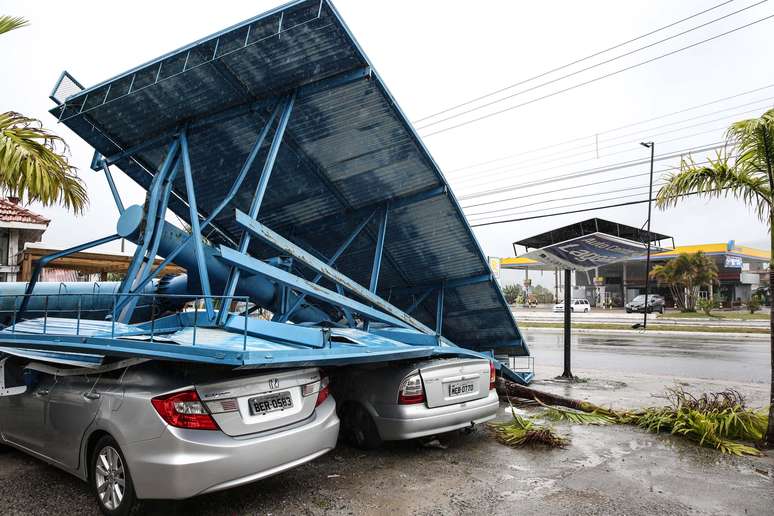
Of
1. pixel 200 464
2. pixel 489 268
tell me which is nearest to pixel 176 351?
pixel 200 464

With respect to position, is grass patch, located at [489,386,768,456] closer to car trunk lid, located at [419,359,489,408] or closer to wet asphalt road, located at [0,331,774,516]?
wet asphalt road, located at [0,331,774,516]

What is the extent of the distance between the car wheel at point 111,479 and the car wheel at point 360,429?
2.28 metres

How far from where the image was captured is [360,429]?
5180 millimetres

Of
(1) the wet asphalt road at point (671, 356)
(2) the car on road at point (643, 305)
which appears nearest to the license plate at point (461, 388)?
(1) the wet asphalt road at point (671, 356)

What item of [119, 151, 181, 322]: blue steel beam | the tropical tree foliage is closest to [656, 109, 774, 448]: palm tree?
[119, 151, 181, 322]: blue steel beam

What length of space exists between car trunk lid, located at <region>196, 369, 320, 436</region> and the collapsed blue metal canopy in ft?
9.87

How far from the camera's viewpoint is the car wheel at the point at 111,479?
10.9 ft

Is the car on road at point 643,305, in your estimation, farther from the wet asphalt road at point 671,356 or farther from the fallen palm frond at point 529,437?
the fallen palm frond at point 529,437

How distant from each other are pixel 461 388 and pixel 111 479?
3.14 metres

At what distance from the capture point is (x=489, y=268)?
7691 millimetres

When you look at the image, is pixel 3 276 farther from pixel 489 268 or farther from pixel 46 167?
pixel 489 268

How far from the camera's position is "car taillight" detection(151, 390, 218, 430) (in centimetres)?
324

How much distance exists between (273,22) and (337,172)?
232 cm

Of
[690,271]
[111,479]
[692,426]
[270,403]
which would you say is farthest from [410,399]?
[690,271]
